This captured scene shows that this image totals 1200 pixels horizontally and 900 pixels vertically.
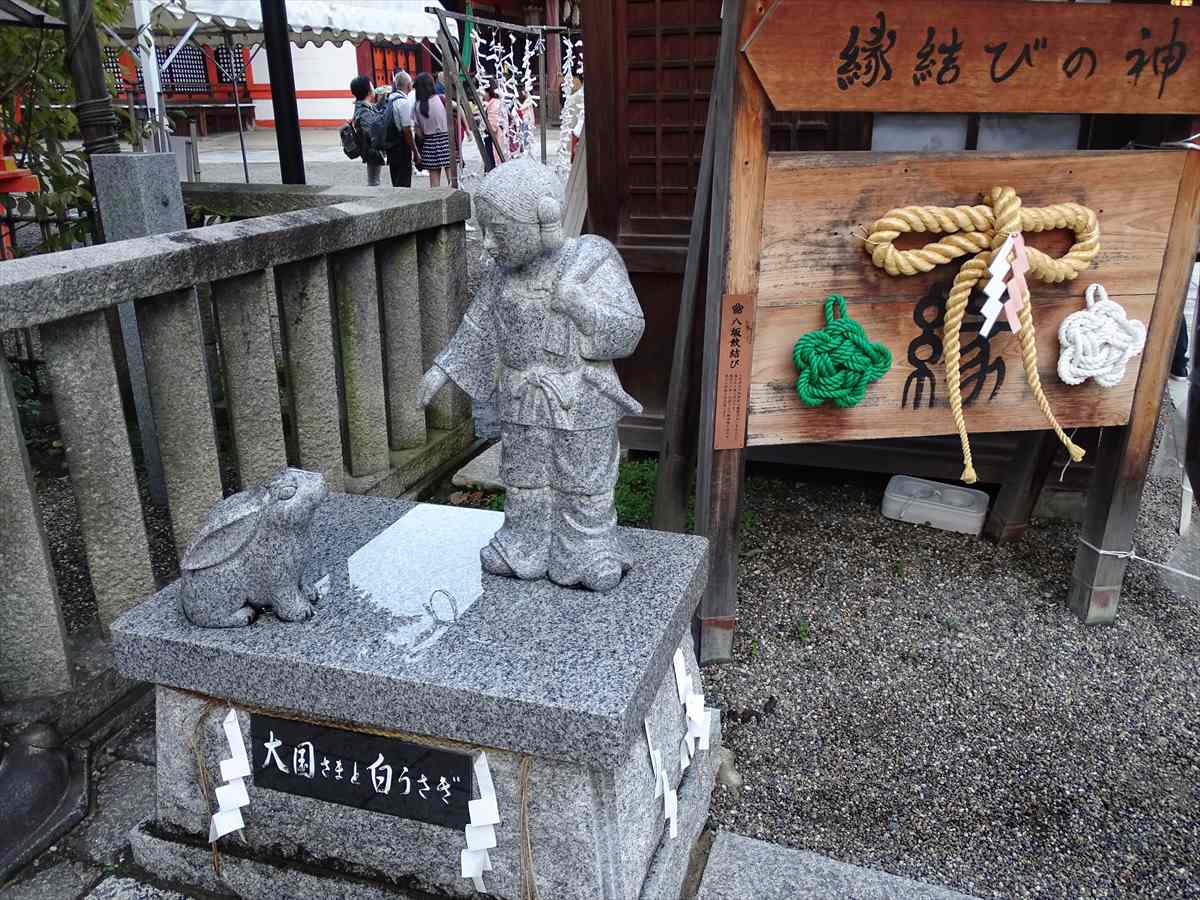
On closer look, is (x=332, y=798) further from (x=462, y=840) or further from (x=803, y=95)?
(x=803, y=95)

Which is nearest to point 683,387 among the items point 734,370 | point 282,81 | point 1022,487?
point 734,370

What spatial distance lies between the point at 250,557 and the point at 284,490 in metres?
0.18

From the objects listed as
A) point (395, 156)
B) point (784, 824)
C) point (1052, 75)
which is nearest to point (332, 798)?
point (784, 824)

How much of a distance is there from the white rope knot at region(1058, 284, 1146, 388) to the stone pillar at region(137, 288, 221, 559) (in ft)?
9.99

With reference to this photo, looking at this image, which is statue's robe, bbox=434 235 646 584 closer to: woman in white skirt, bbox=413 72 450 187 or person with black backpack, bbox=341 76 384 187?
woman in white skirt, bbox=413 72 450 187

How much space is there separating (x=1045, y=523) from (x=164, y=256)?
406cm

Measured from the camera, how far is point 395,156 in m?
10.9

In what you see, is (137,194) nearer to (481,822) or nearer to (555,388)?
(555,388)

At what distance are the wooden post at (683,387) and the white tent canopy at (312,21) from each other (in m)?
4.90

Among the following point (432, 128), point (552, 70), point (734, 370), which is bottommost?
point (734, 370)

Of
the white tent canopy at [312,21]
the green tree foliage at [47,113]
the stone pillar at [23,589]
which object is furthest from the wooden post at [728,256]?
the white tent canopy at [312,21]

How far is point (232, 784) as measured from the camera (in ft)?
7.06

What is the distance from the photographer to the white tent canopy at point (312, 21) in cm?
714

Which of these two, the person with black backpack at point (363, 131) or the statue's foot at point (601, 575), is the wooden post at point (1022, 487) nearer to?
the statue's foot at point (601, 575)
